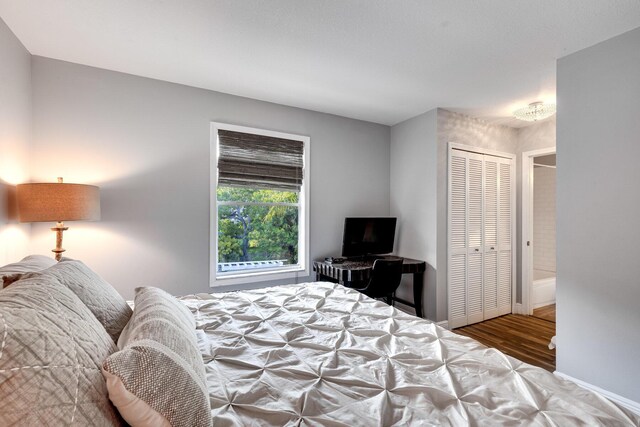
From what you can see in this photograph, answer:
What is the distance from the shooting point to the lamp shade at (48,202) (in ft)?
6.74

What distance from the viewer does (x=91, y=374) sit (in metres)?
0.71

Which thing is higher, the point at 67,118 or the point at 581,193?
the point at 67,118

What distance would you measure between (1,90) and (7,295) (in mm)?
Result: 1970

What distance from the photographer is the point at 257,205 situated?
11.2 ft

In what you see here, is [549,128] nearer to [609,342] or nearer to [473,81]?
[473,81]

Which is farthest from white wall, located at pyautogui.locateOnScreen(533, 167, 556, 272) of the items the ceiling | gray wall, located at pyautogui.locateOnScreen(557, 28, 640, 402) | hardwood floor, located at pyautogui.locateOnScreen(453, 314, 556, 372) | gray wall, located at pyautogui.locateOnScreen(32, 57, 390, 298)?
gray wall, located at pyautogui.locateOnScreen(32, 57, 390, 298)

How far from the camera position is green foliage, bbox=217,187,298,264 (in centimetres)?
327

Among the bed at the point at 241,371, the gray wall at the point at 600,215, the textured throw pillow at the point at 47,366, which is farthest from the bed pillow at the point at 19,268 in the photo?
the gray wall at the point at 600,215

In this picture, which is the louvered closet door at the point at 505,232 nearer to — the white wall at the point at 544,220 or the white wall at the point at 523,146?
the white wall at the point at 523,146

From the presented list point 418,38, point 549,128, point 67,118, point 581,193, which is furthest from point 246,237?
point 549,128

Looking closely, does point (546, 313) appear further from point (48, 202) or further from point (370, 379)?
point (48, 202)

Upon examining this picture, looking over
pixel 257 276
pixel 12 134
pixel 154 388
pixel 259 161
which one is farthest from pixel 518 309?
pixel 12 134

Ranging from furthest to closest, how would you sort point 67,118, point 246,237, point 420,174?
point 420,174 < point 246,237 < point 67,118

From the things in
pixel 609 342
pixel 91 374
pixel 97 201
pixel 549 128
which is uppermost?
pixel 549 128
